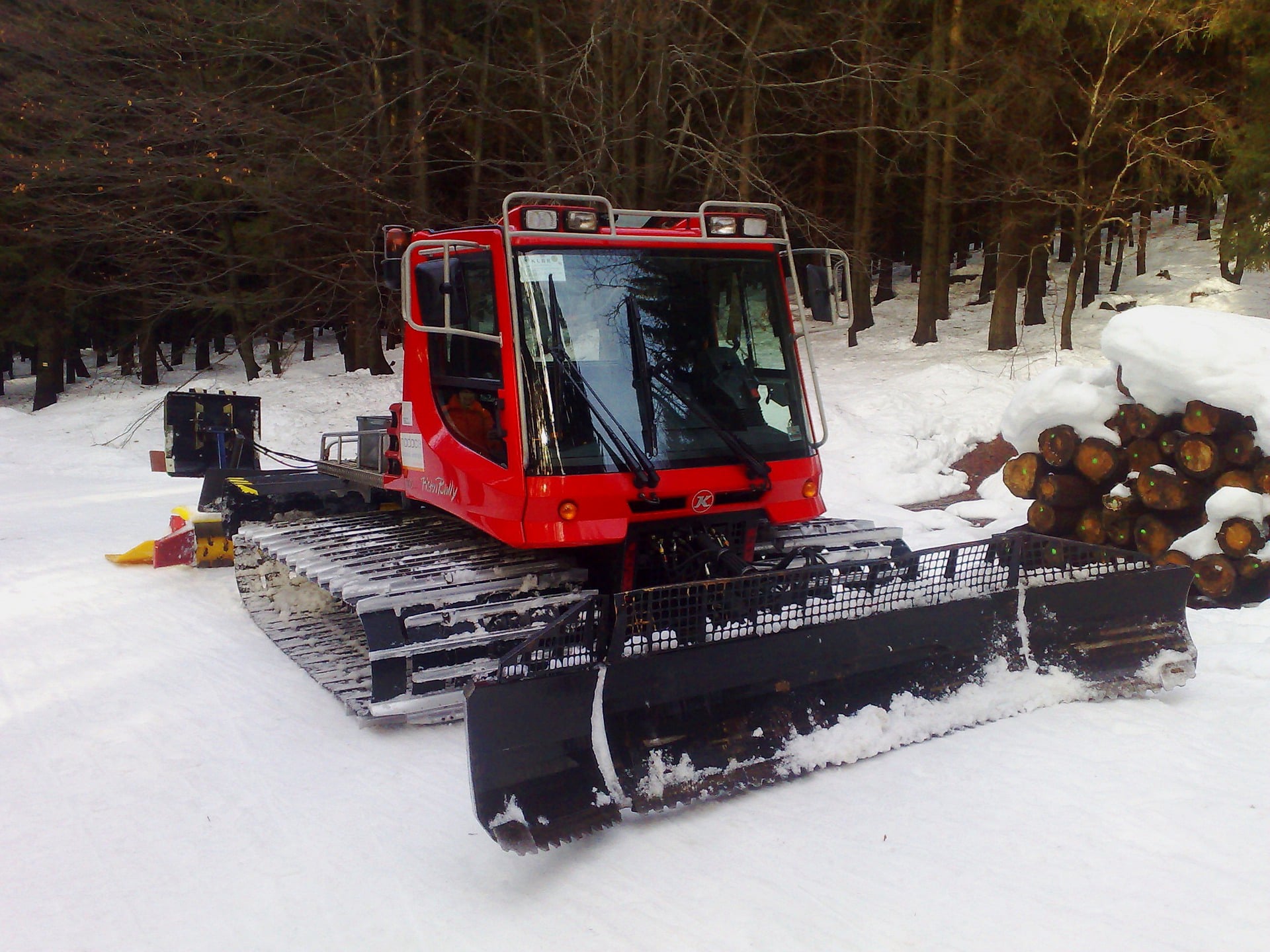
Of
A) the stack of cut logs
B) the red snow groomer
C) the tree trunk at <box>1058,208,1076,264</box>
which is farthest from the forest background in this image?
the red snow groomer

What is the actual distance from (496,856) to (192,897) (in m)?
1.01

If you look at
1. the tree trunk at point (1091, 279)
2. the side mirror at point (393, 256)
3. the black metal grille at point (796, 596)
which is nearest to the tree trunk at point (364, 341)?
the side mirror at point (393, 256)

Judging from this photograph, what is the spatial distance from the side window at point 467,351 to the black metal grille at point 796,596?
Result: 4.50 feet

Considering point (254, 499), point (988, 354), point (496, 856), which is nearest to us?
point (496, 856)

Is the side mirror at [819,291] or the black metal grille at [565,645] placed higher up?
the side mirror at [819,291]

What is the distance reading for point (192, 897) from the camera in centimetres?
348

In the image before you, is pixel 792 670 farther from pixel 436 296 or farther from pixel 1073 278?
pixel 1073 278

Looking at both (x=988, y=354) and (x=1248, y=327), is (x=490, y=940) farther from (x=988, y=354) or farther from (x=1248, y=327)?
(x=988, y=354)

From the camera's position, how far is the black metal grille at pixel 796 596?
382 centimetres

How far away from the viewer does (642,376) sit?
4949mm

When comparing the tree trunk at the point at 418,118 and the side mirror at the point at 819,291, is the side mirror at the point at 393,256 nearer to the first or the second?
the side mirror at the point at 819,291

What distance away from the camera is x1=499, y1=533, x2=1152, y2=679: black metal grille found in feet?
12.5

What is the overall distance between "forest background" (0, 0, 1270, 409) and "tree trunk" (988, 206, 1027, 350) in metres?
0.07

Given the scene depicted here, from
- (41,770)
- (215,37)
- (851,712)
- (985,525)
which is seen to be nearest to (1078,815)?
(851,712)
